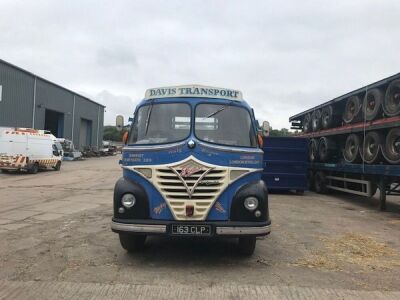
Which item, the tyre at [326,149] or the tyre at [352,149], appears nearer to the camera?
the tyre at [352,149]

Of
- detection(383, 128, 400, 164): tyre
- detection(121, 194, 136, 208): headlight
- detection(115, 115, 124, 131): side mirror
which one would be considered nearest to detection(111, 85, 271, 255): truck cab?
detection(121, 194, 136, 208): headlight

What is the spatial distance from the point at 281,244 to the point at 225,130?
2.53m

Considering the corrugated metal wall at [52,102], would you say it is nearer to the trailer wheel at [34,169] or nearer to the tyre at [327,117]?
the trailer wheel at [34,169]

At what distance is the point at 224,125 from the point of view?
766cm

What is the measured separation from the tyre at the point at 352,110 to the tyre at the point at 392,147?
2.21 metres

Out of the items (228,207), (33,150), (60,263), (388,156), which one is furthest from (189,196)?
(33,150)

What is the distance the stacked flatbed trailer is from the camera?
13.0 metres

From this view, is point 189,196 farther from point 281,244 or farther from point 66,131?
point 66,131

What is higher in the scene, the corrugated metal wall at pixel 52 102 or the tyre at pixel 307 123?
the corrugated metal wall at pixel 52 102

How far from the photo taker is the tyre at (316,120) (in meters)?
19.3

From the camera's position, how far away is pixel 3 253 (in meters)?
7.70

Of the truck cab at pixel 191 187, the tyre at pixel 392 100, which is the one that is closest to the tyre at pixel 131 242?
the truck cab at pixel 191 187

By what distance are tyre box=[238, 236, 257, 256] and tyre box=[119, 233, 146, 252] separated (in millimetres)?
1573

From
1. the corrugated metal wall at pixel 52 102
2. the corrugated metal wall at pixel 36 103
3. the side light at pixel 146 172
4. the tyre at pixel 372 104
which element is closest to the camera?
the side light at pixel 146 172
